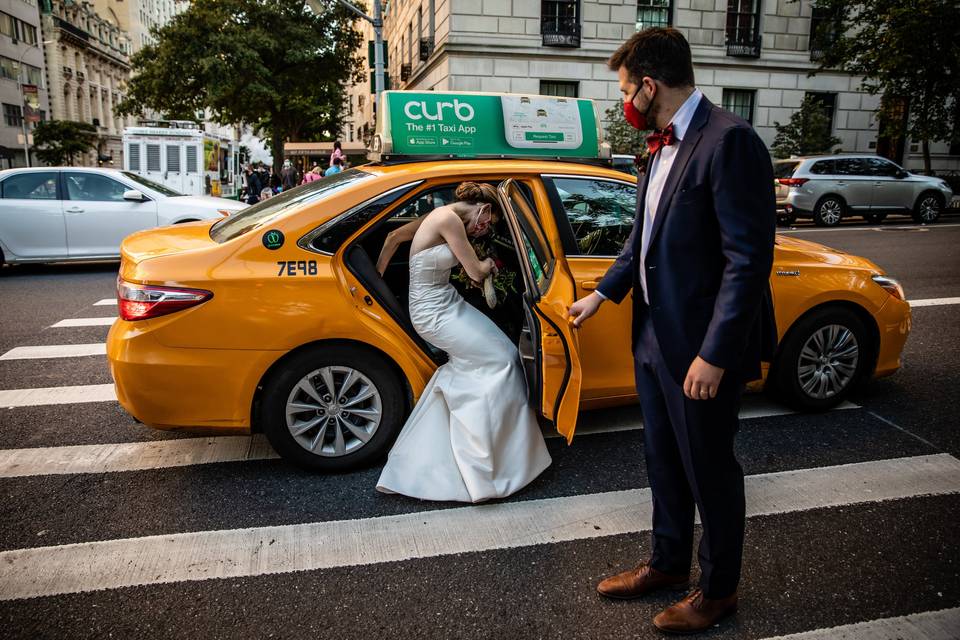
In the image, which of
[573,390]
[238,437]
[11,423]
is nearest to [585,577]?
[573,390]

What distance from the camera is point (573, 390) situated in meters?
3.09

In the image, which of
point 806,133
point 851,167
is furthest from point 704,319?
point 806,133

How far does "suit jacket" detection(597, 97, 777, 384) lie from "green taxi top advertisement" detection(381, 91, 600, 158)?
7.79 ft

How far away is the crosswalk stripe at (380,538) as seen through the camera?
9.18 feet

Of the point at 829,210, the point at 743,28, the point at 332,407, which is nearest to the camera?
the point at 332,407

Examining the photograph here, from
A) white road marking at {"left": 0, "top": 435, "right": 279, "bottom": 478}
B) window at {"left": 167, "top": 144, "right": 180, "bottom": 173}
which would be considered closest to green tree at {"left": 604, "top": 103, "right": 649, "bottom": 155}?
window at {"left": 167, "top": 144, "right": 180, "bottom": 173}

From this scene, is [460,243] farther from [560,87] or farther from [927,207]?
[560,87]

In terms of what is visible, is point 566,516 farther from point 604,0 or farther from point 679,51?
point 604,0

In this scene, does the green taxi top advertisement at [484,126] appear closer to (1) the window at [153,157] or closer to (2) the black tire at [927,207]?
(2) the black tire at [927,207]

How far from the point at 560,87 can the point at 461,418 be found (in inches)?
860

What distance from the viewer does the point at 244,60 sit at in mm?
26047

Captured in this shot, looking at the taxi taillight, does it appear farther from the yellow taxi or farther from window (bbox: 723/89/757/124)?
window (bbox: 723/89/757/124)

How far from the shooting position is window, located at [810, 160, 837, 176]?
16688mm

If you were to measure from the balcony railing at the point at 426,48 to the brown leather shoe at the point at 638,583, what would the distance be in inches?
991
